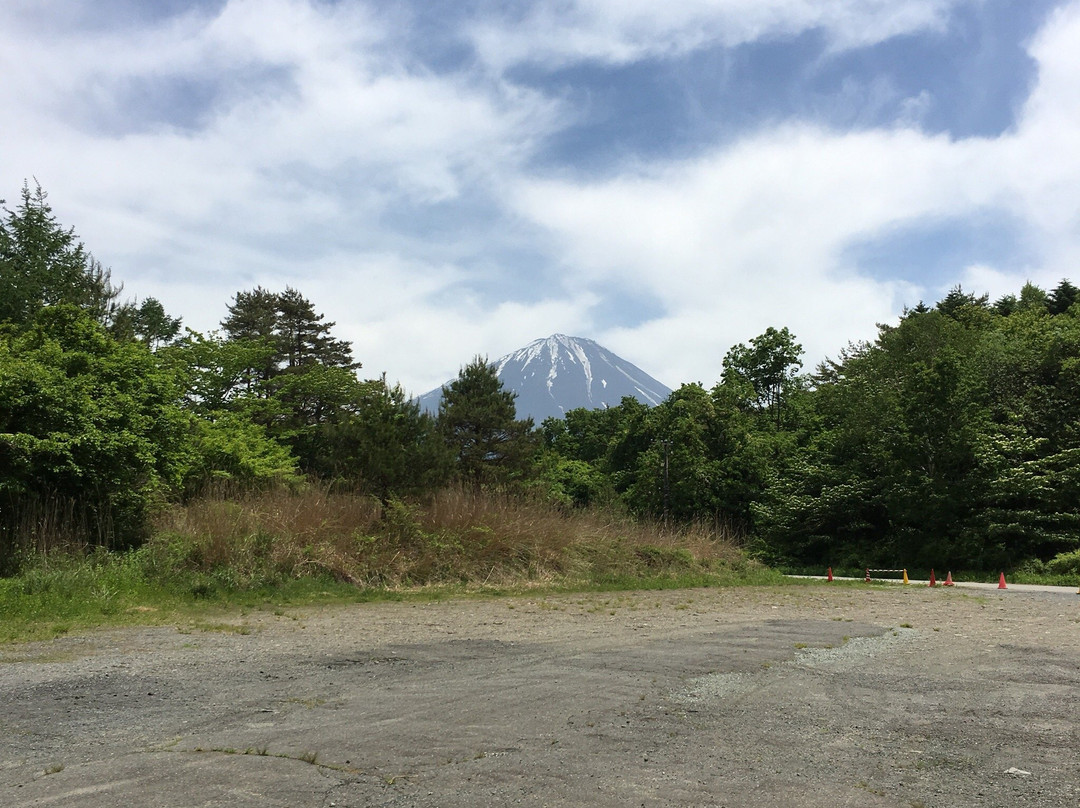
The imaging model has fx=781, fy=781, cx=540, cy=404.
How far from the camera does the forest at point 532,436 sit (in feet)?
49.1

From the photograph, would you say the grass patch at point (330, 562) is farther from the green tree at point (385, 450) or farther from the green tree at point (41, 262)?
the green tree at point (41, 262)

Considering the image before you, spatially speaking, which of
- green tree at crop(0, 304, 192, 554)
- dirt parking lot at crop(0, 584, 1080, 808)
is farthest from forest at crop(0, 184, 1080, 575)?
dirt parking lot at crop(0, 584, 1080, 808)

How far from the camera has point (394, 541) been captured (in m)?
17.6

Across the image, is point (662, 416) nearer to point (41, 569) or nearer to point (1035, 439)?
point (1035, 439)

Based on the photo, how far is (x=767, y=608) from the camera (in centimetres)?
1399

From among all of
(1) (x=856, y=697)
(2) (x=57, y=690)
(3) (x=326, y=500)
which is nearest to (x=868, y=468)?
(3) (x=326, y=500)

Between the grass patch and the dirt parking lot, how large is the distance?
2707 mm

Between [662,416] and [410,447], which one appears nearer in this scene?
[410,447]

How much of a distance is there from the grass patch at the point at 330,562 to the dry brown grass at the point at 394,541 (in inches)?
1.3

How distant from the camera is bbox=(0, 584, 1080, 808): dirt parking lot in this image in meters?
4.03

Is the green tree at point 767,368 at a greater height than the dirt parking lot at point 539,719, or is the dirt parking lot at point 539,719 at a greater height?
the green tree at point 767,368

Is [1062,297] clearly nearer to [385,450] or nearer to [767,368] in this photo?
[767,368]

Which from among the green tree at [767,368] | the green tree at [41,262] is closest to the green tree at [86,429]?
the green tree at [41,262]

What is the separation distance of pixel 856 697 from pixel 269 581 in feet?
37.7
